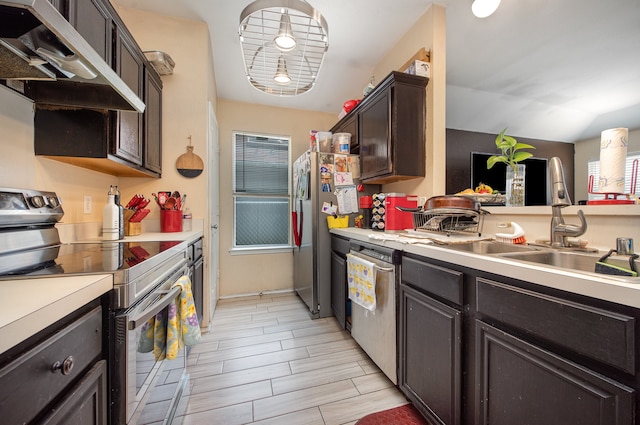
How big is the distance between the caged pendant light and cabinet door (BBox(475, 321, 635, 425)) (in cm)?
164

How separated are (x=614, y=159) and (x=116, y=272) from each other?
6.46ft

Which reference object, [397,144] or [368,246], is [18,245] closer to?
[368,246]

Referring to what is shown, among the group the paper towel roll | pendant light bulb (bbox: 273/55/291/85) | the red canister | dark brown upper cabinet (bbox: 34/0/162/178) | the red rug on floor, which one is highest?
pendant light bulb (bbox: 273/55/291/85)

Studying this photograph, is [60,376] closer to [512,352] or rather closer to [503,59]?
[512,352]

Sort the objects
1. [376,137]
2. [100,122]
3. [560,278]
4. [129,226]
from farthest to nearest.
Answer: [376,137], [129,226], [100,122], [560,278]

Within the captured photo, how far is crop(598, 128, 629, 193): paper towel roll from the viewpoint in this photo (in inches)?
40.3

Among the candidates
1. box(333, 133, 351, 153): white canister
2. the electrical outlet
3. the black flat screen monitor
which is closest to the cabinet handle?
the electrical outlet

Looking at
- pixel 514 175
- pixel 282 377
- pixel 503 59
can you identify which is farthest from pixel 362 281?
pixel 503 59

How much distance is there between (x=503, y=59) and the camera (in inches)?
98.0

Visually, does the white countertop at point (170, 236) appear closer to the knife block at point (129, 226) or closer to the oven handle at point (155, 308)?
the knife block at point (129, 226)

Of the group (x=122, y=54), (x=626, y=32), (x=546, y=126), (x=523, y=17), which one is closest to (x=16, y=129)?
(x=122, y=54)

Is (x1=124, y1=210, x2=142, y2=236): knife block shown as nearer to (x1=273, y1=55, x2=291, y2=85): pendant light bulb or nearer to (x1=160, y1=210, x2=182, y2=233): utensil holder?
(x1=160, y1=210, x2=182, y2=233): utensil holder

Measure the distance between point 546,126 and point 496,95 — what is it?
49.1 inches

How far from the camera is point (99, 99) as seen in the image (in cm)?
120
